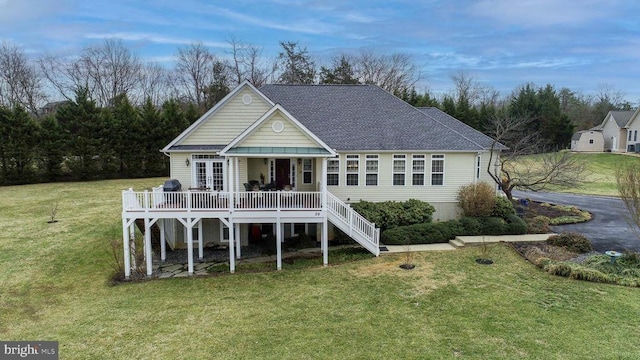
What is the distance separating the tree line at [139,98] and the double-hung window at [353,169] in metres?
24.4

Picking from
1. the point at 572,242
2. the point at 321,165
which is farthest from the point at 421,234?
the point at 572,242

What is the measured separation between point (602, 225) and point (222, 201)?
19.2 m

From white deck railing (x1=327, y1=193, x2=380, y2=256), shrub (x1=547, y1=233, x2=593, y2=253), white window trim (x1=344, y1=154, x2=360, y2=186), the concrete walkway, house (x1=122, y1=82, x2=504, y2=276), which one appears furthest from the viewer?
white window trim (x1=344, y1=154, x2=360, y2=186)

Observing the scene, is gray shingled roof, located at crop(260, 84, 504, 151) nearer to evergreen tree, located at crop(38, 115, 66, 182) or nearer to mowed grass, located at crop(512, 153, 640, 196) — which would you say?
mowed grass, located at crop(512, 153, 640, 196)

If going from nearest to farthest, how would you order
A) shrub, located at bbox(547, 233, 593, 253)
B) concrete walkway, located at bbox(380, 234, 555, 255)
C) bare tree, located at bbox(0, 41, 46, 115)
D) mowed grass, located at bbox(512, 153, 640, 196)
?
shrub, located at bbox(547, 233, 593, 253), concrete walkway, located at bbox(380, 234, 555, 255), mowed grass, located at bbox(512, 153, 640, 196), bare tree, located at bbox(0, 41, 46, 115)

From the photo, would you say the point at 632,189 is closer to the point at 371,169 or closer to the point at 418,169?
the point at 418,169

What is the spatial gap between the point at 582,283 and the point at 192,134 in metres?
16.6

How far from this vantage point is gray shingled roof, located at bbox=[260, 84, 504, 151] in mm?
18078

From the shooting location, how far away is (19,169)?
31672 mm

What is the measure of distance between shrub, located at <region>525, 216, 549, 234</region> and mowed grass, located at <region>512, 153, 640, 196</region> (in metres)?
5.35

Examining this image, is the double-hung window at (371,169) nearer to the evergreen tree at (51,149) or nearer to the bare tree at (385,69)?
the evergreen tree at (51,149)

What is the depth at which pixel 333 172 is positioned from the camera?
17875 millimetres

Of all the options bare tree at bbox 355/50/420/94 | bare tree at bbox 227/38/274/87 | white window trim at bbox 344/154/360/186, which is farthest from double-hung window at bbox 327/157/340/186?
bare tree at bbox 355/50/420/94

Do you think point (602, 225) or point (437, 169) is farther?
point (602, 225)
